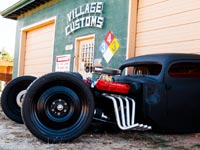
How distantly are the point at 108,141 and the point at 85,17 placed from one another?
5.96 meters

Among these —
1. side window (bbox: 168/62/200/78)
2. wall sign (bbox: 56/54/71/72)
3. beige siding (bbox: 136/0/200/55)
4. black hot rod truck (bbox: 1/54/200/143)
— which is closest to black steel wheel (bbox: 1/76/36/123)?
black hot rod truck (bbox: 1/54/200/143)

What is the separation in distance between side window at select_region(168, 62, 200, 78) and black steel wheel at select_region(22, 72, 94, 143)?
4.67 ft

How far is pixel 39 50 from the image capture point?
11.9 metres

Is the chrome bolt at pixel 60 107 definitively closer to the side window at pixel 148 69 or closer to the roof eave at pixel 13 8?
the side window at pixel 148 69

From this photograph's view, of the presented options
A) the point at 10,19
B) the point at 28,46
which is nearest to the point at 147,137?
the point at 28,46

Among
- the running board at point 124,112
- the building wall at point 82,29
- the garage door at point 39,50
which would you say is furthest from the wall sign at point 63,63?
the running board at point 124,112

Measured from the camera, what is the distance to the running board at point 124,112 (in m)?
3.82

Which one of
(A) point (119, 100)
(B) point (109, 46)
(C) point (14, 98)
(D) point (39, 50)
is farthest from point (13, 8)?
(A) point (119, 100)

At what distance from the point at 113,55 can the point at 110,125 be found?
3794 mm

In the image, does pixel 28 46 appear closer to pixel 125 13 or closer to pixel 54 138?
pixel 125 13

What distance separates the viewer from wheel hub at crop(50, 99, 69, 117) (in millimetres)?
3564

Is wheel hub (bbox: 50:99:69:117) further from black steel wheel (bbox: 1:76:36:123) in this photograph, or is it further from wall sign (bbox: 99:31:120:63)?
wall sign (bbox: 99:31:120:63)

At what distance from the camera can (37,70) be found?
11805mm

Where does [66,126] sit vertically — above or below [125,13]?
below
